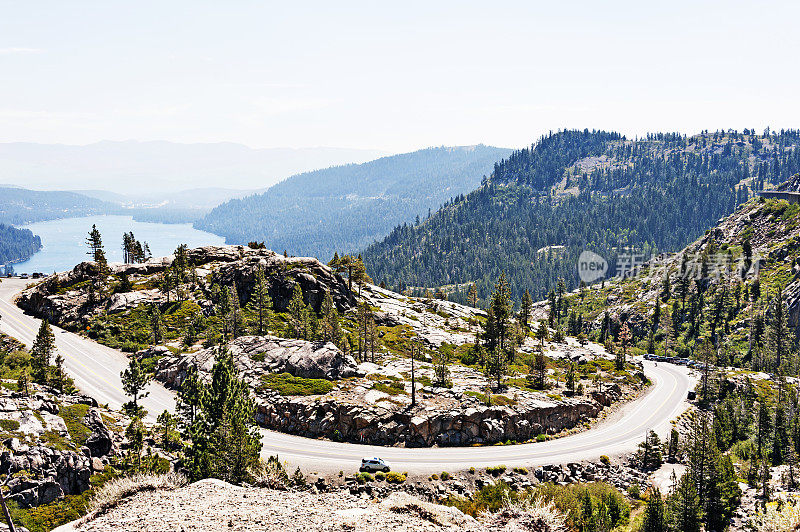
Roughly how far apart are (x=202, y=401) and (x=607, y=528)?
42.1m

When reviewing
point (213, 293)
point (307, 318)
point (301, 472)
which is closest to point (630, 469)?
point (301, 472)

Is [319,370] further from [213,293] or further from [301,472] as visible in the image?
[213,293]

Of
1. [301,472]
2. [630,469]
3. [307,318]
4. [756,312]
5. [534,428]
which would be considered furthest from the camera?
[756,312]

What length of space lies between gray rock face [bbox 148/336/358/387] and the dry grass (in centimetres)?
4067

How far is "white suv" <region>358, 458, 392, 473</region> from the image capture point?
185ft

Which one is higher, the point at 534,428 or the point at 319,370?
the point at 319,370

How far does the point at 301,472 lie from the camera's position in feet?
179

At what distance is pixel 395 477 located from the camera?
55375 millimetres

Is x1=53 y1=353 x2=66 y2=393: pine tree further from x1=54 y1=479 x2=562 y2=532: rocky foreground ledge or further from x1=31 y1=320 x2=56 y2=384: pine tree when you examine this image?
x1=54 y1=479 x2=562 y2=532: rocky foreground ledge

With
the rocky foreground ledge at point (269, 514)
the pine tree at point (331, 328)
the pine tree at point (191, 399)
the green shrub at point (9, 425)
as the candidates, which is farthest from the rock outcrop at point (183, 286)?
the rocky foreground ledge at point (269, 514)

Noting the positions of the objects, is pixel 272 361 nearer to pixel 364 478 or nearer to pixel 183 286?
pixel 364 478

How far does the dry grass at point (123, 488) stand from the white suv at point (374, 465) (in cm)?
2609

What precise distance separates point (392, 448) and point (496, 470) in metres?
14.3

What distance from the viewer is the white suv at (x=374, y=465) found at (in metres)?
56.3
